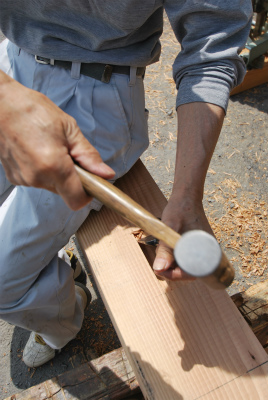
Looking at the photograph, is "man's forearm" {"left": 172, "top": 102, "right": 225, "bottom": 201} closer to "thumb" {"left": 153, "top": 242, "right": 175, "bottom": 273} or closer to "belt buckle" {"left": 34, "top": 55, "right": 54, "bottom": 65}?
"thumb" {"left": 153, "top": 242, "right": 175, "bottom": 273}

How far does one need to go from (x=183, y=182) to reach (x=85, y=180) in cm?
45

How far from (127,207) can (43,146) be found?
11.7 inches

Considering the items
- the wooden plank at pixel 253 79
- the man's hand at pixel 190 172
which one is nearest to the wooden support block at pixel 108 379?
the man's hand at pixel 190 172

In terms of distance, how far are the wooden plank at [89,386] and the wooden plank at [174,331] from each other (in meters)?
0.30

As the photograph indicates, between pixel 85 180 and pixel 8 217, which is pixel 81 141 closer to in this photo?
pixel 85 180

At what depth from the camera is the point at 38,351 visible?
213cm

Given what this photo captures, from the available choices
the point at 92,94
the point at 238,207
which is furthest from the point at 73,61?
the point at 238,207

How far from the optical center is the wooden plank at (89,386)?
1.46 metres

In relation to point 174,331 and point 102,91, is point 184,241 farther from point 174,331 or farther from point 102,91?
point 102,91

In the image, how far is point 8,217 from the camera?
1.42 m

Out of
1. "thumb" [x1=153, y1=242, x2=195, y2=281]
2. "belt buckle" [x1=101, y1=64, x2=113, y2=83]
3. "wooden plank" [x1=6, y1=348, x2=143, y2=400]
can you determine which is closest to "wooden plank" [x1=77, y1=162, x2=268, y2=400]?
"thumb" [x1=153, y1=242, x2=195, y2=281]

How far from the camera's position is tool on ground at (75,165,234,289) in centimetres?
77

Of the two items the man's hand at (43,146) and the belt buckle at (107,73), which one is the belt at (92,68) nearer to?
the belt buckle at (107,73)

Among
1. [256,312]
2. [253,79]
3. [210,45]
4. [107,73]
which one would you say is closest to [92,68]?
[107,73]
